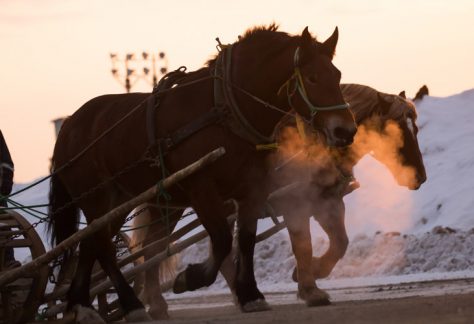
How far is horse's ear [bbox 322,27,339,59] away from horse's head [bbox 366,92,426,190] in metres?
1.83

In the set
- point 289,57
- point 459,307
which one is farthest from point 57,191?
point 459,307

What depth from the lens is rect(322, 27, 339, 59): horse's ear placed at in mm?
12086

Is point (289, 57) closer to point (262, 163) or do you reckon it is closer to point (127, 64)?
point (262, 163)

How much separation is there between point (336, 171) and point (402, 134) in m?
→ 0.72

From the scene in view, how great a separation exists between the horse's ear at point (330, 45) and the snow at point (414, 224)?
602cm

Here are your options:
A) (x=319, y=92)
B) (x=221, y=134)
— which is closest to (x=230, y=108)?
(x=221, y=134)

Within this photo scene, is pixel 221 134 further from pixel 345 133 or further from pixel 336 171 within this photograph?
pixel 336 171

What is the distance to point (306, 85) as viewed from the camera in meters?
11.9

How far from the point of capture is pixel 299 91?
12.0 m


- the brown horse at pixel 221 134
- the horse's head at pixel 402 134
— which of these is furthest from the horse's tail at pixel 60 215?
the horse's head at pixel 402 134

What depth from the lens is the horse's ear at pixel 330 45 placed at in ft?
39.7

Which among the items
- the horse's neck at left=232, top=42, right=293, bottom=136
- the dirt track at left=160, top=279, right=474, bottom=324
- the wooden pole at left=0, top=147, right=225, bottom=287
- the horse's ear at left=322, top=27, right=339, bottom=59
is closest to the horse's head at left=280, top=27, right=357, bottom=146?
the horse's ear at left=322, top=27, right=339, bottom=59

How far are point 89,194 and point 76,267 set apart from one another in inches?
26.4

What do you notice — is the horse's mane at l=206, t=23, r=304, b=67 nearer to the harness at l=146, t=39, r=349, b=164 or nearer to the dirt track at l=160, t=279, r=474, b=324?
the harness at l=146, t=39, r=349, b=164
